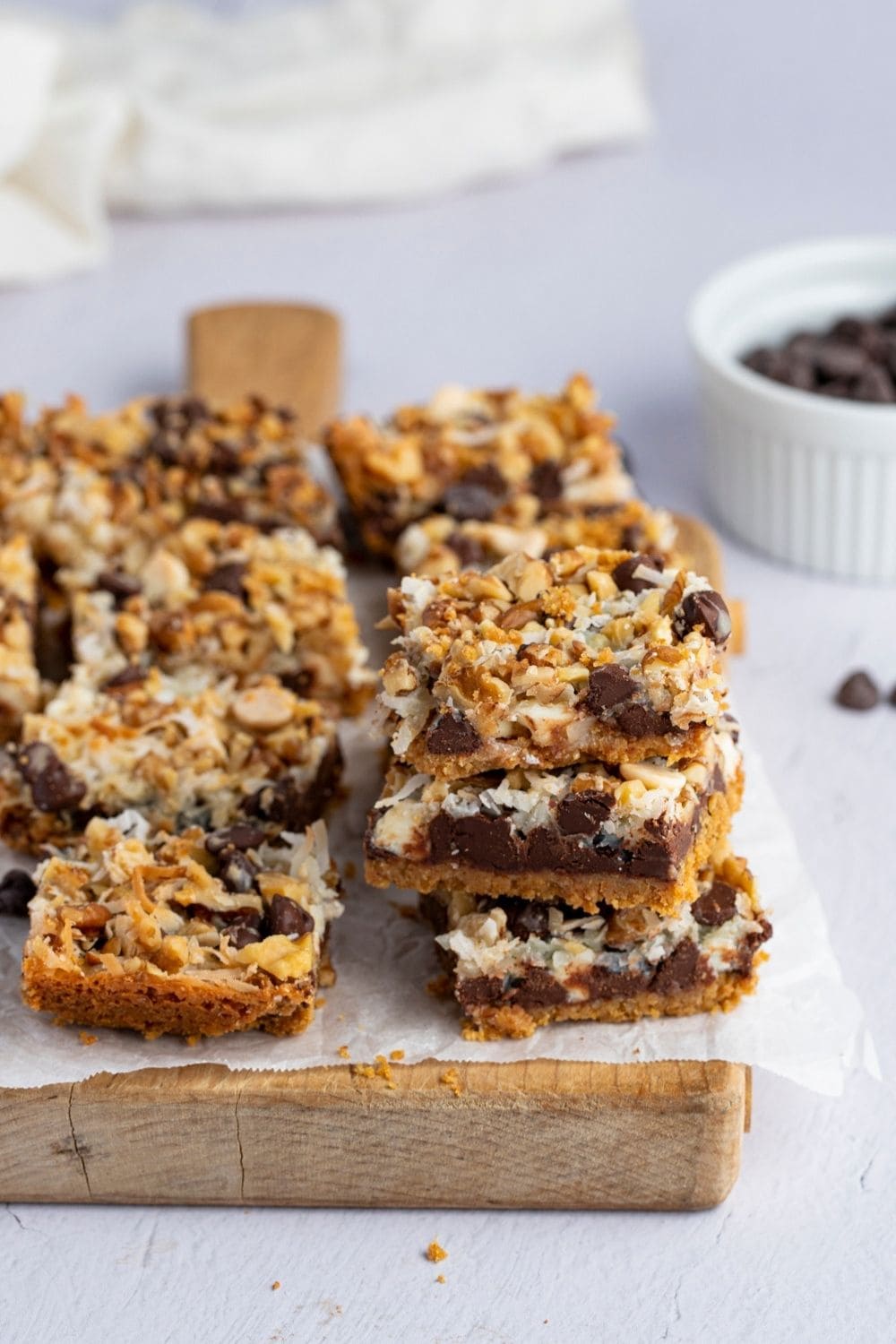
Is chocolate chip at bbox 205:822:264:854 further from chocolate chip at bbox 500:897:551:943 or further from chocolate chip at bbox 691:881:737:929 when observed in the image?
chocolate chip at bbox 691:881:737:929

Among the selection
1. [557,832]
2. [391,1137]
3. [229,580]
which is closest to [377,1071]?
[391,1137]

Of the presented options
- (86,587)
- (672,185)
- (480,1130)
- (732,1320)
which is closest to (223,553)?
(86,587)

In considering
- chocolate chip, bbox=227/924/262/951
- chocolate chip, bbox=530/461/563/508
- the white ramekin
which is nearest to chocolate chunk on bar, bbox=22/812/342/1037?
chocolate chip, bbox=227/924/262/951

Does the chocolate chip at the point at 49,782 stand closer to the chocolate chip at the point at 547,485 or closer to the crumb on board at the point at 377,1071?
the crumb on board at the point at 377,1071

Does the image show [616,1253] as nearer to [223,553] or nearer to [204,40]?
[223,553]

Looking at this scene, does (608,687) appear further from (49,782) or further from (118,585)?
(118,585)

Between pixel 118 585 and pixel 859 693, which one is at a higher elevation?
pixel 118 585
